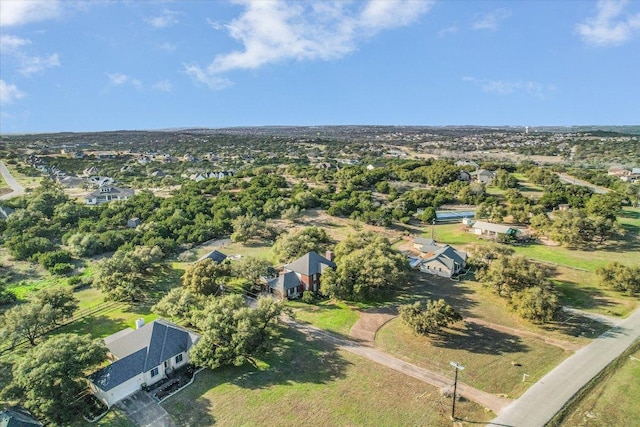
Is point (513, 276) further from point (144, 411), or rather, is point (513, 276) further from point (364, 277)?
point (144, 411)

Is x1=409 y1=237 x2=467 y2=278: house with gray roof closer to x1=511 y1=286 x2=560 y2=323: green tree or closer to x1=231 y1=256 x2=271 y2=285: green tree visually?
x1=511 y1=286 x2=560 y2=323: green tree

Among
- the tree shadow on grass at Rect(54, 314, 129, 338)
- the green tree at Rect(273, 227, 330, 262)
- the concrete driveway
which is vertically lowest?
the concrete driveway

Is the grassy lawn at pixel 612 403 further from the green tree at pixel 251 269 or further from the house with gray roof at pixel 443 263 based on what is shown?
the green tree at pixel 251 269

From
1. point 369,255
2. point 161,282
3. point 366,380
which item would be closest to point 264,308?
point 366,380

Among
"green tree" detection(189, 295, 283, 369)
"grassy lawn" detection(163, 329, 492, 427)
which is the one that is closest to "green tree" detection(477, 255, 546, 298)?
"grassy lawn" detection(163, 329, 492, 427)

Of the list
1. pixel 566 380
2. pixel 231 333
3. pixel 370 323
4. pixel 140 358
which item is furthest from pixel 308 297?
pixel 566 380
